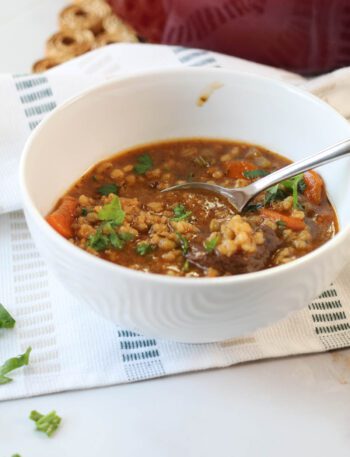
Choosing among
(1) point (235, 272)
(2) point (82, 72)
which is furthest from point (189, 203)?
(2) point (82, 72)

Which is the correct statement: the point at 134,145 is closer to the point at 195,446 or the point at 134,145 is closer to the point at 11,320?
the point at 11,320

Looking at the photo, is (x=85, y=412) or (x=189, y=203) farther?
(x=189, y=203)

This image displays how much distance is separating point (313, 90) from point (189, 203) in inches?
49.1

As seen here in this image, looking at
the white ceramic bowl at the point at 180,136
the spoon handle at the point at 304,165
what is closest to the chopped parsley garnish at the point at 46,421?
the white ceramic bowl at the point at 180,136

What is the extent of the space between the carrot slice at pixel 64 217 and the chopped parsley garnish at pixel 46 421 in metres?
0.61

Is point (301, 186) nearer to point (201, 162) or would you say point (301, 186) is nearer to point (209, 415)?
point (201, 162)

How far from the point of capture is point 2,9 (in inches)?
183

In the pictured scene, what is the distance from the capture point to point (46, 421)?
7.77ft

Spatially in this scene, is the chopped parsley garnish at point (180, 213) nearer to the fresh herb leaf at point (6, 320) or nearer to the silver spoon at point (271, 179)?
the silver spoon at point (271, 179)

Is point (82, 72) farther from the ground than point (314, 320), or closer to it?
farther from the ground

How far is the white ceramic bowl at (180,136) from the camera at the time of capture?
86.3 inches

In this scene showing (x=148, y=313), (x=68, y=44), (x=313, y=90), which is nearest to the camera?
(x=148, y=313)

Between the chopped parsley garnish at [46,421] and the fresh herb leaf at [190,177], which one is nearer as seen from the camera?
the chopped parsley garnish at [46,421]

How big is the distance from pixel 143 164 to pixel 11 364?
0.98 meters
